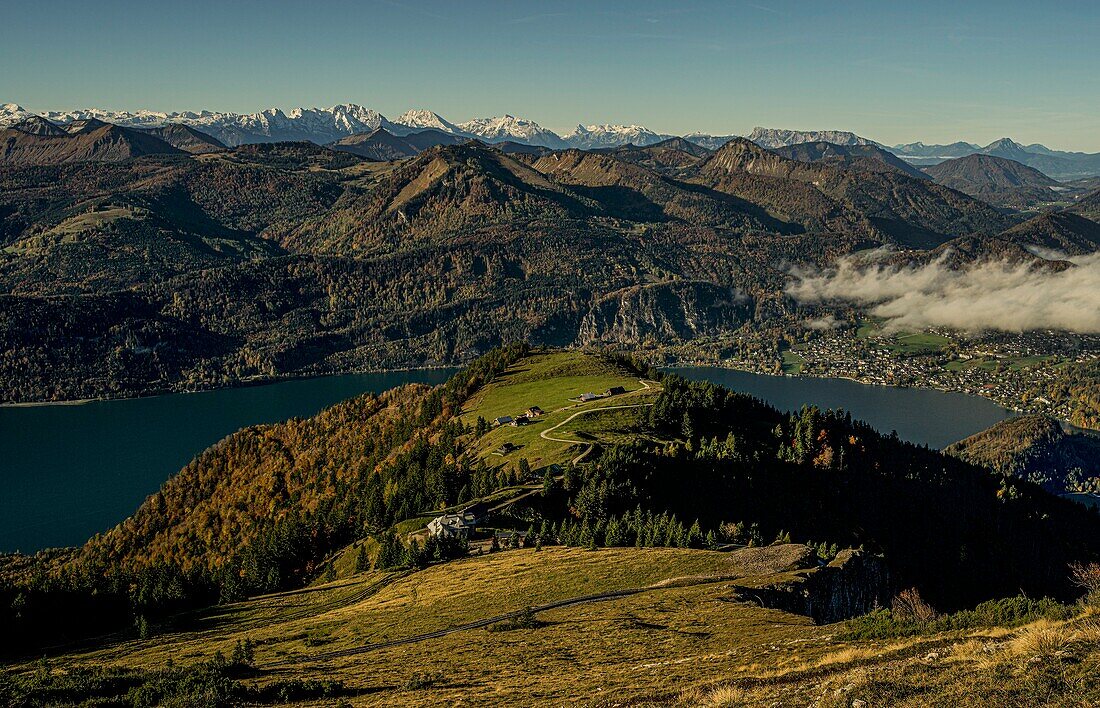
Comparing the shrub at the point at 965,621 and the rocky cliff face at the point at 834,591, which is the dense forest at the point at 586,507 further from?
the shrub at the point at 965,621

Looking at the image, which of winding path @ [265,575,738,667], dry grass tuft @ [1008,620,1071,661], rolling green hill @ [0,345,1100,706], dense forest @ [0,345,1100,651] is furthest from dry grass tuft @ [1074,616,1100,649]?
dense forest @ [0,345,1100,651]

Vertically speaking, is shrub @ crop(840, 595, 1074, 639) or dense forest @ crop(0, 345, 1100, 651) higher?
shrub @ crop(840, 595, 1074, 639)

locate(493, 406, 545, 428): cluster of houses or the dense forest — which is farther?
locate(493, 406, 545, 428): cluster of houses

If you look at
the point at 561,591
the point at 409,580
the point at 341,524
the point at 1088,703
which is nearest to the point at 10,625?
the point at 409,580

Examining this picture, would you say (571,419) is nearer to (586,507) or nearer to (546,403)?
(546,403)

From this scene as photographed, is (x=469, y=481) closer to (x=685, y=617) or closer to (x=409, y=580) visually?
(x=409, y=580)

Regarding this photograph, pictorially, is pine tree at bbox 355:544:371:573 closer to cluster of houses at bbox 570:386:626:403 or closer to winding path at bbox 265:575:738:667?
winding path at bbox 265:575:738:667

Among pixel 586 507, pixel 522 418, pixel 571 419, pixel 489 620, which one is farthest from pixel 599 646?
pixel 522 418
